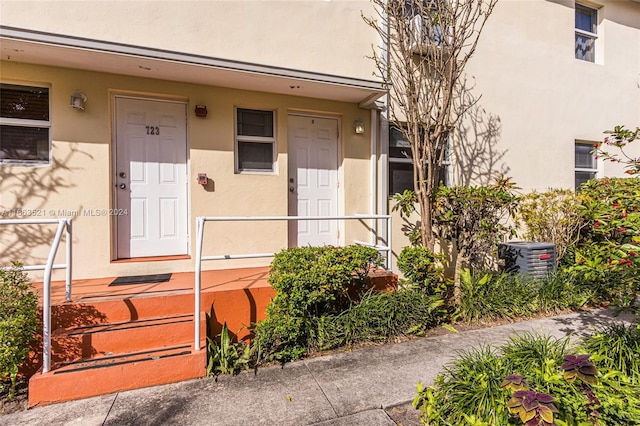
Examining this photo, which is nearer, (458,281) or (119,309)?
(119,309)

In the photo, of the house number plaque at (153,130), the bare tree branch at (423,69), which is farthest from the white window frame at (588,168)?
the house number plaque at (153,130)

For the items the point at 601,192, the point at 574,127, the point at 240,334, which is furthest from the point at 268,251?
the point at 574,127

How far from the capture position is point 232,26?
4469mm

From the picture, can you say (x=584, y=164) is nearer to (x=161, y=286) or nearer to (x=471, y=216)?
(x=471, y=216)

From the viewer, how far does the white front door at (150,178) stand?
4.29 meters

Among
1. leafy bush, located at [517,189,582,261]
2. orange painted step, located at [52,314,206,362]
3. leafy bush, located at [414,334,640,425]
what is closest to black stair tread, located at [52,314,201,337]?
orange painted step, located at [52,314,206,362]

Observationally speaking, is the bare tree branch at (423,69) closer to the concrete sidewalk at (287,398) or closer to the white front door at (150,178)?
the concrete sidewalk at (287,398)

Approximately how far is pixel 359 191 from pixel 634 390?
12.3 ft

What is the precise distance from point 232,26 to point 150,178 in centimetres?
245

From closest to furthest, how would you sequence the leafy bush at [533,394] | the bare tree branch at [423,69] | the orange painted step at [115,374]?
the leafy bush at [533,394] < the orange painted step at [115,374] < the bare tree branch at [423,69]

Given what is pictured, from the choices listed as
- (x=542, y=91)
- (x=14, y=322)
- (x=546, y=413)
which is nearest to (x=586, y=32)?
(x=542, y=91)

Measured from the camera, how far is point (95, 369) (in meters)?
2.65

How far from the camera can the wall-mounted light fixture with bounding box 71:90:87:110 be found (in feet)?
12.8

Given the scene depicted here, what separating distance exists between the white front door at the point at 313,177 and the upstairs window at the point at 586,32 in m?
6.21
